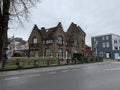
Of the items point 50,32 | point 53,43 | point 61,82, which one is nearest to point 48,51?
point 53,43

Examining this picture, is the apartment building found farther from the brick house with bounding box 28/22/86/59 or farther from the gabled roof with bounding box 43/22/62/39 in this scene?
the gabled roof with bounding box 43/22/62/39

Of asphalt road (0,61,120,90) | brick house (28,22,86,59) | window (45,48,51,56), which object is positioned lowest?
asphalt road (0,61,120,90)

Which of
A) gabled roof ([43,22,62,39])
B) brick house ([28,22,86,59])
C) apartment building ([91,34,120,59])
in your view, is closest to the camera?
brick house ([28,22,86,59])

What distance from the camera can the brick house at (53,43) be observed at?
59562 mm

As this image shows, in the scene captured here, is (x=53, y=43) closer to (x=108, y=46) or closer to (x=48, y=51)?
(x=48, y=51)

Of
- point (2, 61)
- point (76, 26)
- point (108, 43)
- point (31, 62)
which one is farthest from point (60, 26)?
point (108, 43)

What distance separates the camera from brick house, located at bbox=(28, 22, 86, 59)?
59562 millimetres

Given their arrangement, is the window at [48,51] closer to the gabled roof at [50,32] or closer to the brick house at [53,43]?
the brick house at [53,43]

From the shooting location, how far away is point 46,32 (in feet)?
209

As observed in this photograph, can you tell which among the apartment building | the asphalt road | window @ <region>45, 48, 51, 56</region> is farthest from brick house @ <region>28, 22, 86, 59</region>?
the asphalt road

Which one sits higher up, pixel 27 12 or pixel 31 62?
pixel 27 12

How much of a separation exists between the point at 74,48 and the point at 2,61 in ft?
130

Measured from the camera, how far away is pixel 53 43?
5906 centimetres

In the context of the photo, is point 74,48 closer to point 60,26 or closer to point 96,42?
point 60,26
